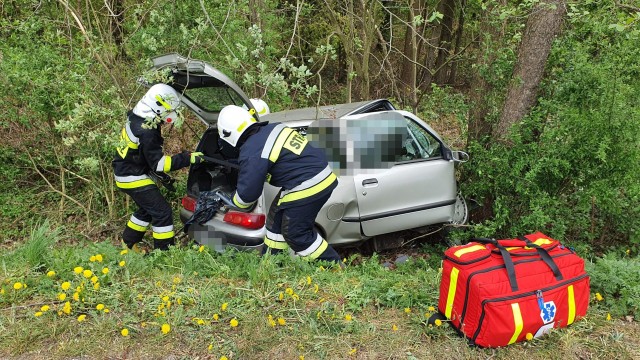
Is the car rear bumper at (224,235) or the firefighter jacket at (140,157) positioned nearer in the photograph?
the car rear bumper at (224,235)

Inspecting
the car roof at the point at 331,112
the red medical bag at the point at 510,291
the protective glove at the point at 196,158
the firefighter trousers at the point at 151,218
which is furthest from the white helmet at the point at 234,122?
the red medical bag at the point at 510,291

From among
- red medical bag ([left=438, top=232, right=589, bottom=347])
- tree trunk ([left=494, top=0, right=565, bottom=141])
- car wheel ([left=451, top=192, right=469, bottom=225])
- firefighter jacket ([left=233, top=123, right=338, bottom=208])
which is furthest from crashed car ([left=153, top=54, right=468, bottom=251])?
red medical bag ([left=438, top=232, right=589, bottom=347])

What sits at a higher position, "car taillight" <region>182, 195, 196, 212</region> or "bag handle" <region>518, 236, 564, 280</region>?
"bag handle" <region>518, 236, 564, 280</region>

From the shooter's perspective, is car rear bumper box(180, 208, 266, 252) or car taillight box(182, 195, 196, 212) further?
car taillight box(182, 195, 196, 212)

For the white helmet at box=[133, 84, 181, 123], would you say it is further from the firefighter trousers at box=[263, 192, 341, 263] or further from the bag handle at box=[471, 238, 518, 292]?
the bag handle at box=[471, 238, 518, 292]

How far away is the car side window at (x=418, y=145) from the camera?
4824 mm

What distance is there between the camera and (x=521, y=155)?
4.89 metres

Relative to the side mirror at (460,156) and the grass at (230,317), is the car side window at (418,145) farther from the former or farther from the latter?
the grass at (230,317)

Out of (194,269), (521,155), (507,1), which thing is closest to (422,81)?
(507,1)

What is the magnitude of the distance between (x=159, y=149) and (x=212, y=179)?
2.08ft

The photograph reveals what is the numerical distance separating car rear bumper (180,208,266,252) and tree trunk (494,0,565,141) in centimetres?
301

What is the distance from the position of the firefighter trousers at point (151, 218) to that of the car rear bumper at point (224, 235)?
0.70 meters

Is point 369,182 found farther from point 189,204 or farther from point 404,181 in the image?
point 189,204

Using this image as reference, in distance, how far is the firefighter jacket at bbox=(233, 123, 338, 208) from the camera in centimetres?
381
